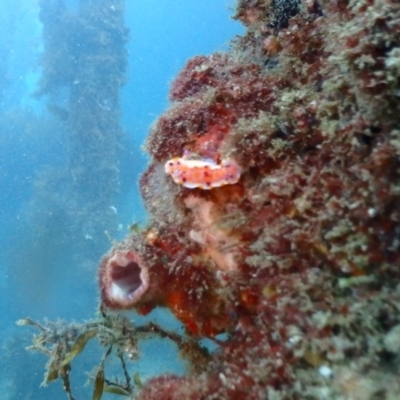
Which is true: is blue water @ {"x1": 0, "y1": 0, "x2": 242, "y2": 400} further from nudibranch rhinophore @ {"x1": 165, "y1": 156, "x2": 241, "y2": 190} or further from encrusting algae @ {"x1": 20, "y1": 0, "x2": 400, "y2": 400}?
nudibranch rhinophore @ {"x1": 165, "y1": 156, "x2": 241, "y2": 190}

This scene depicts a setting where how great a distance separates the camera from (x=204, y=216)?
10.3ft

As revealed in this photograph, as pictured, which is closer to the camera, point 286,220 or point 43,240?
point 286,220

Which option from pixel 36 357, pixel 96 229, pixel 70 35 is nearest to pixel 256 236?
pixel 36 357

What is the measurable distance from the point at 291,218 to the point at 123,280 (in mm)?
1564

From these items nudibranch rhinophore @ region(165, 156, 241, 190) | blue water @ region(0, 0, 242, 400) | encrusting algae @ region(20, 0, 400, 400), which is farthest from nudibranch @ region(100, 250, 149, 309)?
blue water @ region(0, 0, 242, 400)

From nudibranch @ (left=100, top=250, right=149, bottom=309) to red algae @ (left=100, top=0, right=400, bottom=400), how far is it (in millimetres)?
38

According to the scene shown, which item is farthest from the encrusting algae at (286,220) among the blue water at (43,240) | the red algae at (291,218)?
the blue water at (43,240)

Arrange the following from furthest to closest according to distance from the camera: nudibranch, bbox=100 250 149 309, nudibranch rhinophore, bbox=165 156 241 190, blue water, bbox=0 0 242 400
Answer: blue water, bbox=0 0 242 400 < nudibranch, bbox=100 250 149 309 < nudibranch rhinophore, bbox=165 156 241 190

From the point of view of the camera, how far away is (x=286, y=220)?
2.57 meters

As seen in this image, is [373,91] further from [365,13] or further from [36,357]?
[36,357]

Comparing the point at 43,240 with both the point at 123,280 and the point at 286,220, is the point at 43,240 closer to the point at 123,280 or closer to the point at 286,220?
the point at 123,280

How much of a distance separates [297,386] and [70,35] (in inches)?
1157

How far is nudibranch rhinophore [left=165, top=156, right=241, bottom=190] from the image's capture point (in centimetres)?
295

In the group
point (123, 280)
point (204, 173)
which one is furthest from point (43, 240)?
point (204, 173)
